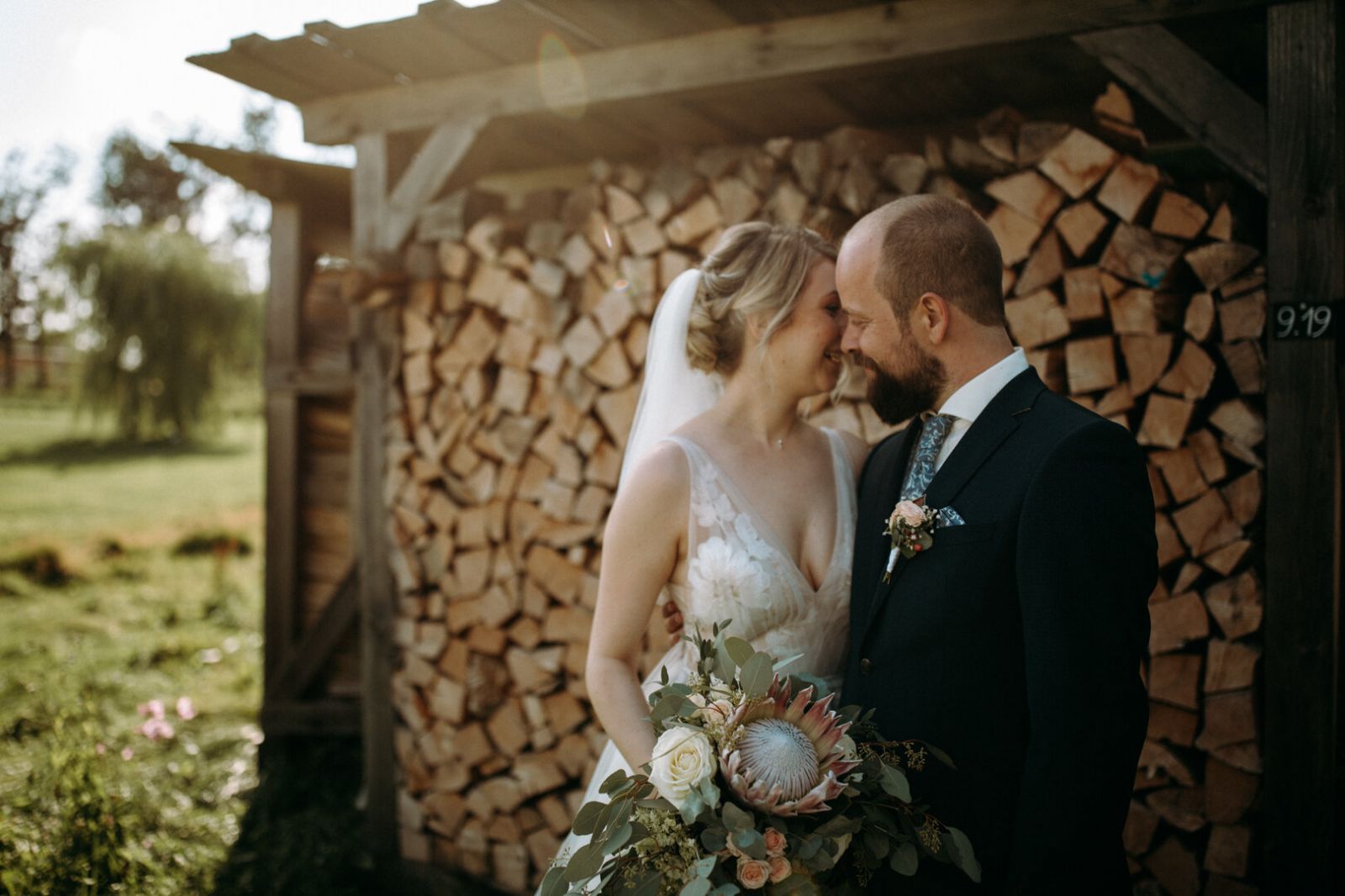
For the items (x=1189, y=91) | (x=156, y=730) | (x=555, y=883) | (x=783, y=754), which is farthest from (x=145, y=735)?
(x=1189, y=91)

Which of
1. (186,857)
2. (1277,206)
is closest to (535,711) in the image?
(186,857)

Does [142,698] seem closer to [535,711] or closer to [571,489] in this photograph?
[535,711]

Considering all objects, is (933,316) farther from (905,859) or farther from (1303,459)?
(1303,459)

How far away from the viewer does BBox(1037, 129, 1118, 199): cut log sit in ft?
8.73

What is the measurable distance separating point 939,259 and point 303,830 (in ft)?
12.2

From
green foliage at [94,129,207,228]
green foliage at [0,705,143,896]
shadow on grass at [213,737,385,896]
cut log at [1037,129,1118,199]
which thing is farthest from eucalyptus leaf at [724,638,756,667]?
green foliage at [94,129,207,228]


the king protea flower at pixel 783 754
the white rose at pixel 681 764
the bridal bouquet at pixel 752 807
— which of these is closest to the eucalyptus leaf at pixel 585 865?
the bridal bouquet at pixel 752 807

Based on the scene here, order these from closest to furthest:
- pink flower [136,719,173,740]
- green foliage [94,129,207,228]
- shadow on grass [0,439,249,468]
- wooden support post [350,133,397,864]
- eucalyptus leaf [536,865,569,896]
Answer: eucalyptus leaf [536,865,569,896]
wooden support post [350,133,397,864]
pink flower [136,719,173,740]
shadow on grass [0,439,249,468]
green foliage [94,129,207,228]

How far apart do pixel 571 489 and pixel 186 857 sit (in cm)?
220

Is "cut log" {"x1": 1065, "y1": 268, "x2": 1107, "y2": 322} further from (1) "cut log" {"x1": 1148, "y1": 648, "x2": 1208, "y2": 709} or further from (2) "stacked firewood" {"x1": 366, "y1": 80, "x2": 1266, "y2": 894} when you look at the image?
(1) "cut log" {"x1": 1148, "y1": 648, "x2": 1208, "y2": 709}

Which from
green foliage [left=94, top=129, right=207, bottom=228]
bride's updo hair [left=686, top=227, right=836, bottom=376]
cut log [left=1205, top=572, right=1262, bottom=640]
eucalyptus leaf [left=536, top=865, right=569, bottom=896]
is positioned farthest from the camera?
green foliage [left=94, top=129, right=207, bottom=228]

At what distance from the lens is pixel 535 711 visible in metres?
3.63

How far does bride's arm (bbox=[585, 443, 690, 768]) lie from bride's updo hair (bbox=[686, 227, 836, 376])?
0.35 metres

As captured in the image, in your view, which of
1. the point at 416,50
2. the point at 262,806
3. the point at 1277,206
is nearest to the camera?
the point at 1277,206
